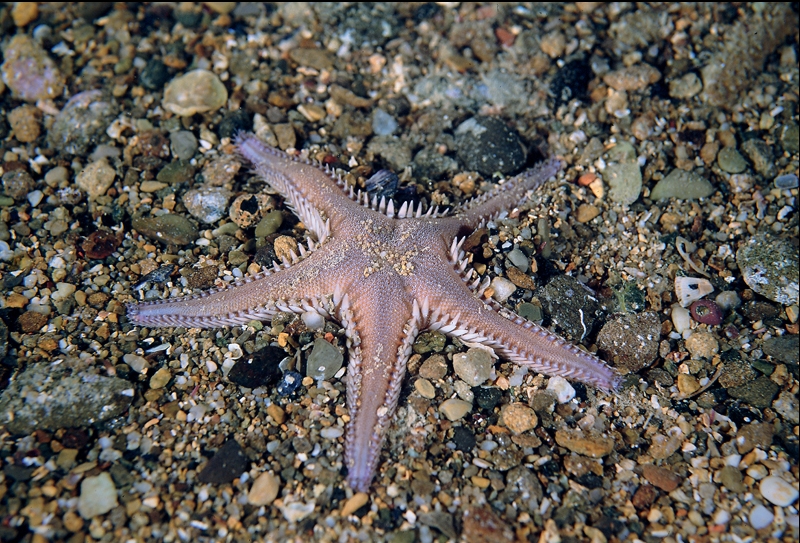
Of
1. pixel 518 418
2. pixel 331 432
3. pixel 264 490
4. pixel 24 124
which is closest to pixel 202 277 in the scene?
pixel 331 432

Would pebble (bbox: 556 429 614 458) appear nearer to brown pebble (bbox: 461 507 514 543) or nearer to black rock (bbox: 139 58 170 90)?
brown pebble (bbox: 461 507 514 543)

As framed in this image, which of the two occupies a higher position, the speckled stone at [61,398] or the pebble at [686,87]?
the pebble at [686,87]

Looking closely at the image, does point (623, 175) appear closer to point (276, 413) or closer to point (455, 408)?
point (455, 408)

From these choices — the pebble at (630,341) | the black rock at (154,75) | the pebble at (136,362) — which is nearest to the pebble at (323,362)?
the pebble at (136,362)

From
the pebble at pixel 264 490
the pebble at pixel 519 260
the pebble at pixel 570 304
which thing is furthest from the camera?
the pebble at pixel 519 260

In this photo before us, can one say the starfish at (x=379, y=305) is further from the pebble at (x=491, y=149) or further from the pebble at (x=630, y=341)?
the pebble at (x=491, y=149)

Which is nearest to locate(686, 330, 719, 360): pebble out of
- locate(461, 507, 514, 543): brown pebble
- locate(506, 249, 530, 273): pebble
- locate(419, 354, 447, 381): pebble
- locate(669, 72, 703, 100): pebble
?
locate(506, 249, 530, 273): pebble

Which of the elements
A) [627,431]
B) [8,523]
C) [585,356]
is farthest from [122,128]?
[627,431]

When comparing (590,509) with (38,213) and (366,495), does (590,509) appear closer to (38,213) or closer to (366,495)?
(366,495)
